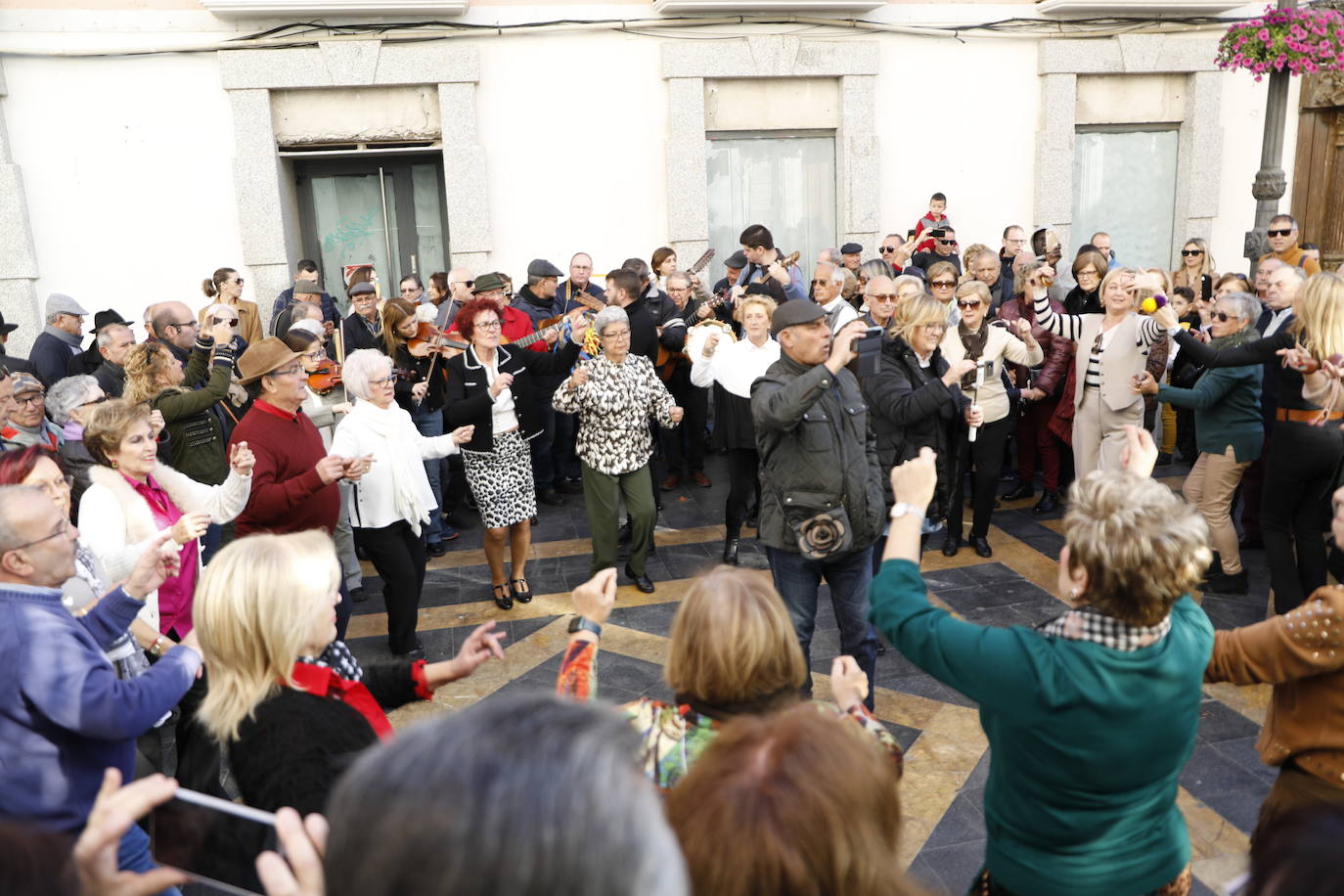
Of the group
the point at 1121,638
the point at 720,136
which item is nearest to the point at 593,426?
the point at 1121,638

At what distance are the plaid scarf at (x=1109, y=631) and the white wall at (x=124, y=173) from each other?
10.1 metres

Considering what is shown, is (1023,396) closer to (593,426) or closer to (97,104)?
(593,426)

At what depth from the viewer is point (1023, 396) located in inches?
285

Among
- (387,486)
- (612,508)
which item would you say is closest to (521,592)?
(612,508)

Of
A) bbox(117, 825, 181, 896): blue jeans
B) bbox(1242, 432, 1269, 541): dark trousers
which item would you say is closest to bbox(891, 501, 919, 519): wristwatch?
bbox(117, 825, 181, 896): blue jeans

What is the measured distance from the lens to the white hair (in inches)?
200

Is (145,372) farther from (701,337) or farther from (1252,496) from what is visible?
(1252,496)

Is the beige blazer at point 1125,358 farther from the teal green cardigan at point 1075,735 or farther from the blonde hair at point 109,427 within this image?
the blonde hair at point 109,427

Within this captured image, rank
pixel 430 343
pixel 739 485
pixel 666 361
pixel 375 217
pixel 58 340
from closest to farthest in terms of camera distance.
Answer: pixel 739 485, pixel 430 343, pixel 58 340, pixel 666 361, pixel 375 217

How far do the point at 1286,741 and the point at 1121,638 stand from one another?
85 centimetres

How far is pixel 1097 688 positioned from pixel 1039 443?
595 cm

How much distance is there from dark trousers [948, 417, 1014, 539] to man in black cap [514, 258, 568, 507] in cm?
333

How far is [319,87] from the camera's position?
10133 mm

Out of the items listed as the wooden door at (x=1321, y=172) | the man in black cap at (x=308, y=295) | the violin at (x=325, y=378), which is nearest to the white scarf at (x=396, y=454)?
the violin at (x=325, y=378)
